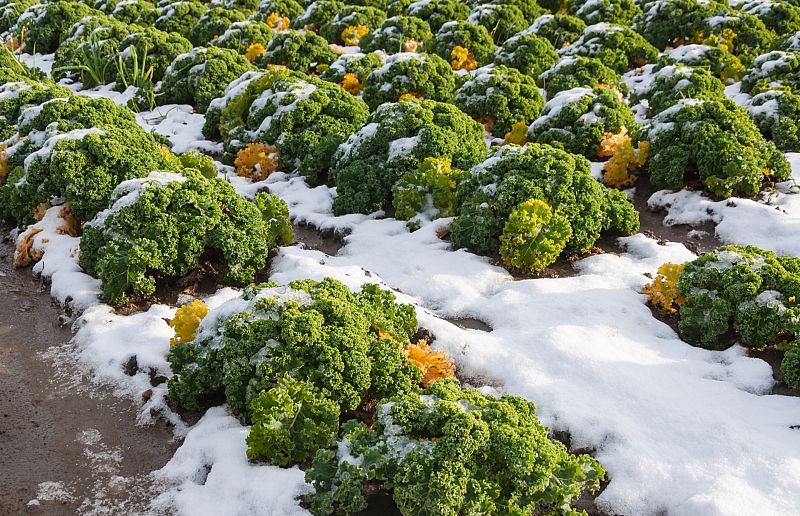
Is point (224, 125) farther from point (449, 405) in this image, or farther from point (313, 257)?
point (449, 405)

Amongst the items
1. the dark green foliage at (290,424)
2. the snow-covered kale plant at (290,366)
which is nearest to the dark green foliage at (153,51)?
the snow-covered kale plant at (290,366)

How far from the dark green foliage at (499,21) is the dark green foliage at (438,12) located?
0.37 m

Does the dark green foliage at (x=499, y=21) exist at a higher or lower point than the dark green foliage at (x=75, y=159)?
higher

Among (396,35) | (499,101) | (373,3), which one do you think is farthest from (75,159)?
(373,3)

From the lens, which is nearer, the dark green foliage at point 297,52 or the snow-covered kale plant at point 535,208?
the snow-covered kale plant at point 535,208

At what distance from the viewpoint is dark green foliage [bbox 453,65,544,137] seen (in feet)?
31.1

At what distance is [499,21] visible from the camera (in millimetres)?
13961

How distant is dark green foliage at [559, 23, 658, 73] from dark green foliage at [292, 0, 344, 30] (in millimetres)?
5830

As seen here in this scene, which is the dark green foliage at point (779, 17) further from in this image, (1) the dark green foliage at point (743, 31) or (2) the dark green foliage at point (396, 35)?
(2) the dark green foliage at point (396, 35)

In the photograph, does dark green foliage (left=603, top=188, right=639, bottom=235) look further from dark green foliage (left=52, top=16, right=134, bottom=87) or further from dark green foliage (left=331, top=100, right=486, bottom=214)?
dark green foliage (left=52, top=16, right=134, bottom=87)

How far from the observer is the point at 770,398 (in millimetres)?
4930

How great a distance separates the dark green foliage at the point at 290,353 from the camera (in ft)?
15.0

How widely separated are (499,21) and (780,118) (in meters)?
6.76

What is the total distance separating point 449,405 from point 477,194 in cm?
342
